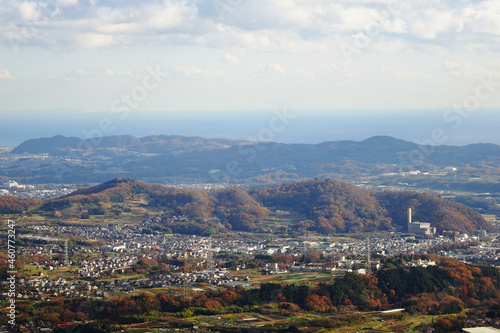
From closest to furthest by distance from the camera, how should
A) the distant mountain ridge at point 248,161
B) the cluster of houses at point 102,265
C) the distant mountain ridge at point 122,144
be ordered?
the cluster of houses at point 102,265, the distant mountain ridge at point 248,161, the distant mountain ridge at point 122,144

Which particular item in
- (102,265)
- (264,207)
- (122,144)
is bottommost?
(102,265)

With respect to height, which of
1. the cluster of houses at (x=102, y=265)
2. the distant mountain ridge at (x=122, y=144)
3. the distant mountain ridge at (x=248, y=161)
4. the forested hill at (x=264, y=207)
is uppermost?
the distant mountain ridge at (x=122, y=144)

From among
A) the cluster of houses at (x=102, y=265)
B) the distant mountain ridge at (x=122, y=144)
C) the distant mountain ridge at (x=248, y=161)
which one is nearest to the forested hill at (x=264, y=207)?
the cluster of houses at (x=102, y=265)

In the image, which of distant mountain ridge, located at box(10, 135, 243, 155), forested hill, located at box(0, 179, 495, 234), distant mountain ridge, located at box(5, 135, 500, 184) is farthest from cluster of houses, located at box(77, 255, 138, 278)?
distant mountain ridge, located at box(10, 135, 243, 155)

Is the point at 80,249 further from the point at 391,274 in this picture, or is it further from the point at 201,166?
the point at 201,166

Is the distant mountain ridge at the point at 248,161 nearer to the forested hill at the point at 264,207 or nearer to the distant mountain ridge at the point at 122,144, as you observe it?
the distant mountain ridge at the point at 122,144

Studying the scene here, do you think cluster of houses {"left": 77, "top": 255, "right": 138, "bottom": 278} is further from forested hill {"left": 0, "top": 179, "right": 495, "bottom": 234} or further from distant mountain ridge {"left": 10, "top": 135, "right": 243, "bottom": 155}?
distant mountain ridge {"left": 10, "top": 135, "right": 243, "bottom": 155}

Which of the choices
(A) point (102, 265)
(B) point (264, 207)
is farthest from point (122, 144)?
(A) point (102, 265)

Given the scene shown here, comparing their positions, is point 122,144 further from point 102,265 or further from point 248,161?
point 102,265
